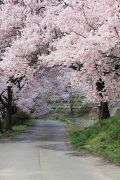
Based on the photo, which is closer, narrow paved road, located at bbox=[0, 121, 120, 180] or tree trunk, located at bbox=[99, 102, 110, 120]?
narrow paved road, located at bbox=[0, 121, 120, 180]

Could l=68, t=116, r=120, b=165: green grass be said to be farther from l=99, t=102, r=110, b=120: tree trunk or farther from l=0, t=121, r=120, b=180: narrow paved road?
l=99, t=102, r=110, b=120: tree trunk

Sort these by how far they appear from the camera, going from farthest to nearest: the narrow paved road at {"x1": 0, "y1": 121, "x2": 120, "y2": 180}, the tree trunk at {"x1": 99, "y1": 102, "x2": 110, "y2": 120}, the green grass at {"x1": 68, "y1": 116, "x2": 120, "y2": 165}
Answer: the tree trunk at {"x1": 99, "y1": 102, "x2": 110, "y2": 120} → the green grass at {"x1": 68, "y1": 116, "x2": 120, "y2": 165} → the narrow paved road at {"x1": 0, "y1": 121, "x2": 120, "y2": 180}

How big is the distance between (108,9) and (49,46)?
929cm

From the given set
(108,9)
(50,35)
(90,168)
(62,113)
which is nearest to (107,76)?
(108,9)

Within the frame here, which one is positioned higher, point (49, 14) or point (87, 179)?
point (49, 14)

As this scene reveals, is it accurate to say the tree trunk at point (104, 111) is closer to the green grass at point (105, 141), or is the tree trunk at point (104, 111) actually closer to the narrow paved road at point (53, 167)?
the green grass at point (105, 141)

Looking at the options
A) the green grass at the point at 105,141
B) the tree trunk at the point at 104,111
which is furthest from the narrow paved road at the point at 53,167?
the tree trunk at the point at 104,111

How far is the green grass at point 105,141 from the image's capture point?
1825 cm

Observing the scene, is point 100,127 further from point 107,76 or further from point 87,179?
point 87,179

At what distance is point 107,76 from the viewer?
23.2m

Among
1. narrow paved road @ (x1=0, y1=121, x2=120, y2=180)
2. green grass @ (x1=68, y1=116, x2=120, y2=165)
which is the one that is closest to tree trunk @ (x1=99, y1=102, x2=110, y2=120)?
green grass @ (x1=68, y1=116, x2=120, y2=165)

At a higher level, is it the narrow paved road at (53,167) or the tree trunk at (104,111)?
the tree trunk at (104,111)

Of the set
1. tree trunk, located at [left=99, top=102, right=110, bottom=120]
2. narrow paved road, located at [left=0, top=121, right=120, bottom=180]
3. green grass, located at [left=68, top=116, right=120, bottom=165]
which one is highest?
tree trunk, located at [left=99, top=102, right=110, bottom=120]

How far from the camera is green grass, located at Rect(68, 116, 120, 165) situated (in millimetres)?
18250
